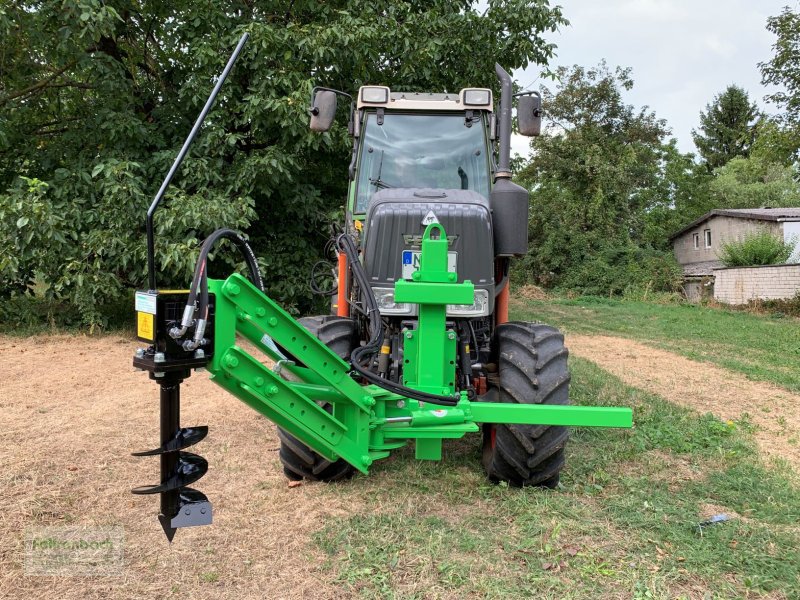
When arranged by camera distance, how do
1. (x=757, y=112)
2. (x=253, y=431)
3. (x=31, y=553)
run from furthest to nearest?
(x=757, y=112) → (x=253, y=431) → (x=31, y=553)

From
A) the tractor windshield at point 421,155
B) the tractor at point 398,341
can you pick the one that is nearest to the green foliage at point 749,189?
the tractor windshield at point 421,155

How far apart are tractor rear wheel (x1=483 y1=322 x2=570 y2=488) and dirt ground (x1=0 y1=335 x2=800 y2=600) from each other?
0.94 meters

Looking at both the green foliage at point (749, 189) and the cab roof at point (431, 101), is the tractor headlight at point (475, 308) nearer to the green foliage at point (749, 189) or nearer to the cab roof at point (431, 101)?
the cab roof at point (431, 101)

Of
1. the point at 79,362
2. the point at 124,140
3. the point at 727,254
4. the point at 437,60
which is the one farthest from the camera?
the point at 727,254

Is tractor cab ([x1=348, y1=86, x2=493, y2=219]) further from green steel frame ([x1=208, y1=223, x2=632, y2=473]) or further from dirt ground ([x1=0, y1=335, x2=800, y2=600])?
dirt ground ([x1=0, y1=335, x2=800, y2=600])

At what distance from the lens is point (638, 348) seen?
9672 millimetres

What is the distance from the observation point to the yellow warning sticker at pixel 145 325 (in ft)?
7.77

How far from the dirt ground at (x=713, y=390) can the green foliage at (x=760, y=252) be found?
41.6 ft

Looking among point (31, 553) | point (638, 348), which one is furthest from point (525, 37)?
point (31, 553)

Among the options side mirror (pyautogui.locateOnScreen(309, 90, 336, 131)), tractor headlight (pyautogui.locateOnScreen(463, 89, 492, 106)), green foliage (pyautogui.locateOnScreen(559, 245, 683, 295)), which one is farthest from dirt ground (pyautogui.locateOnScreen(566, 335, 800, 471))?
green foliage (pyautogui.locateOnScreen(559, 245, 683, 295))

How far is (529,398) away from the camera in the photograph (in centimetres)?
332

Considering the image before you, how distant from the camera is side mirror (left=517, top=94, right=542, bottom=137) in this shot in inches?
161

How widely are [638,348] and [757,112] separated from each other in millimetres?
37642

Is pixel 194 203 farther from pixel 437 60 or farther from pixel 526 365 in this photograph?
pixel 526 365
